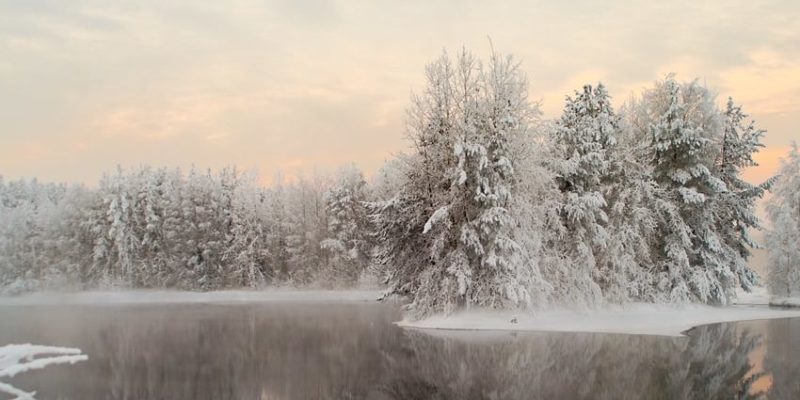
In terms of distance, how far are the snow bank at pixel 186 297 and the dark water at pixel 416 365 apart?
30536 mm

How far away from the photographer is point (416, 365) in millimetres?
18297

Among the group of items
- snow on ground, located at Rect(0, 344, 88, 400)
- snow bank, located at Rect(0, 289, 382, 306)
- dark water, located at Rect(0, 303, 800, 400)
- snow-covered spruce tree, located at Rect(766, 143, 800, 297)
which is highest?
snow-covered spruce tree, located at Rect(766, 143, 800, 297)

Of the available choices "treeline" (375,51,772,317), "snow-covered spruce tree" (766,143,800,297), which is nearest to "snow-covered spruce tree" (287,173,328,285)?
"treeline" (375,51,772,317)

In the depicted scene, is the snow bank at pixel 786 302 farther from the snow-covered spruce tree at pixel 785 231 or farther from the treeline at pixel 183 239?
the treeline at pixel 183 239

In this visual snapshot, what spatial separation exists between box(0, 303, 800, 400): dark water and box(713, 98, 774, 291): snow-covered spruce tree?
28.1ft

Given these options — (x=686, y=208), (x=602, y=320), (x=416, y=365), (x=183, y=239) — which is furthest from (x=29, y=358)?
(x=183, y=239)

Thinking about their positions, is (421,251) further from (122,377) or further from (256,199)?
(256,199)

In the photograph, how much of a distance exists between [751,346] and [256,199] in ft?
212

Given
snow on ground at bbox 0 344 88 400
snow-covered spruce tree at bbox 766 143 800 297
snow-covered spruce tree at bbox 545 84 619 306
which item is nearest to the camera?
snow on ground at bbox 0 344 88 400

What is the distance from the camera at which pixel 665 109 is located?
125 feet

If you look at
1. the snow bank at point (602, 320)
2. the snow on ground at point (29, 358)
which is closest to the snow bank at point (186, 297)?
the snow bank at point (602, 320)

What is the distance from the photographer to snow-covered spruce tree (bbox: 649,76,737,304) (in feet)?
113

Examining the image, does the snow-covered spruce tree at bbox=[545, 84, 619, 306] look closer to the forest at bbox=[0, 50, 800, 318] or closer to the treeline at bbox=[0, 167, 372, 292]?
the forest at bbox=[0, 50, 800, 318]

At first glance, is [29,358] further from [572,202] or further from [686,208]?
[686,208]
